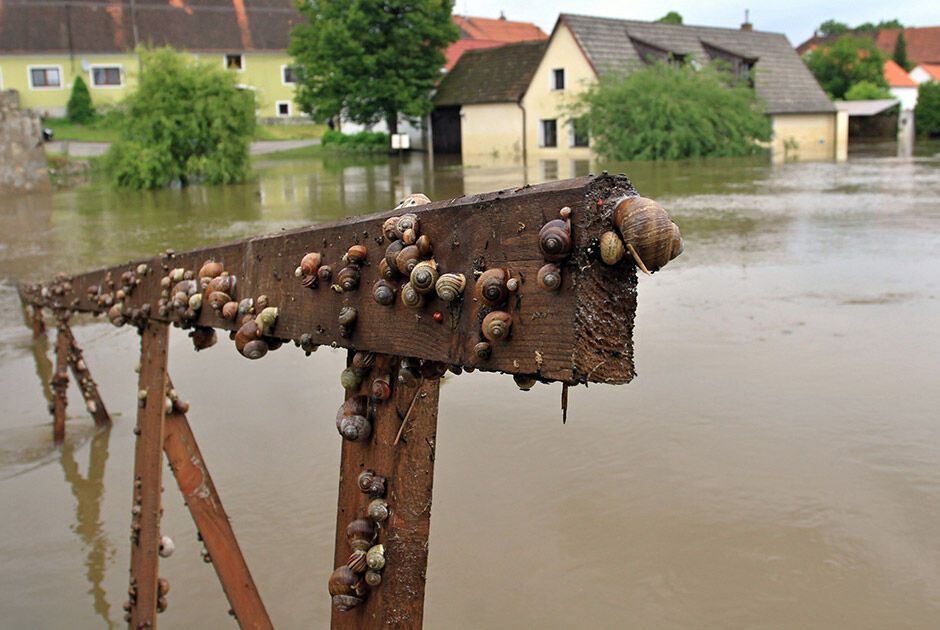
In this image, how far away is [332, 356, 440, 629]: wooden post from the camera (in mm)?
1672

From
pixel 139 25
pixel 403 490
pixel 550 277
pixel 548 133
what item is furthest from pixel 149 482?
pixel 139 25

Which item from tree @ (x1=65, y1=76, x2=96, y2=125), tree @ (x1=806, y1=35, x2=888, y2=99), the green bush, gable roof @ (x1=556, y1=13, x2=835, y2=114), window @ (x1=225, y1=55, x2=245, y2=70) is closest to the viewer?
gable roof @ (x1=556, y1=13, x2=835, y2=114)

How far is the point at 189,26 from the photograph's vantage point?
1817 inches

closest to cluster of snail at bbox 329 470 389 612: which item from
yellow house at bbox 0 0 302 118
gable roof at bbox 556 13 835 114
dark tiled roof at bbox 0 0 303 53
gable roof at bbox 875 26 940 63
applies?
gable roof at bbox 556 13 835 114

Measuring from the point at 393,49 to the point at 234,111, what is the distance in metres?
11.9

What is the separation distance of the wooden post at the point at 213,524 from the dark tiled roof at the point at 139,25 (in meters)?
44.1

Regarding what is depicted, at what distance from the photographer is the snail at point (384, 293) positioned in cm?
160

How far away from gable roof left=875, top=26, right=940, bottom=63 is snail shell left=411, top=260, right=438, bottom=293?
82690 mm

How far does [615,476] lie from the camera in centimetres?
436

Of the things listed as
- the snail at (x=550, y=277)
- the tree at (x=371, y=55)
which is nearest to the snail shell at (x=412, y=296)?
the snail at (x=550, y=277)

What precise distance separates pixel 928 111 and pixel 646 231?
4855 cm

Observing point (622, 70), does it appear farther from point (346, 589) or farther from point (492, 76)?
point (346, 589)

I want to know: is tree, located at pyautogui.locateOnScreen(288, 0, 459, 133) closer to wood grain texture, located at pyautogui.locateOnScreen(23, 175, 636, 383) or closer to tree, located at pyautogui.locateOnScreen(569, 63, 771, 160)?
tree, located at pyautogui.locateOnScreen(569, 63, 771, 160)

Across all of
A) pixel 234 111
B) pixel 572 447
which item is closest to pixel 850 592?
pixel 572 447
